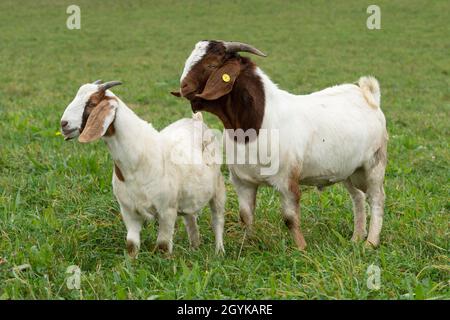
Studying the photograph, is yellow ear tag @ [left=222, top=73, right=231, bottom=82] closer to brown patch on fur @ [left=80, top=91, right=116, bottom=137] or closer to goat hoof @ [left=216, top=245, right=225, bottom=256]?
brown patch on fur @ [left=80, top=91, right=116, bottom=137]

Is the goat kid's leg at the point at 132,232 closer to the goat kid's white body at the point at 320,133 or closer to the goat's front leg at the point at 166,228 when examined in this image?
the goat's front leg at the point at 166,228

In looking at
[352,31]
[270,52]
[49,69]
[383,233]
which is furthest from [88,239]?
[352,31]

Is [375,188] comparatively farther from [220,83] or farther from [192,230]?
[220,83]

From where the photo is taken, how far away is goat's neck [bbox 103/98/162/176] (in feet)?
18.0

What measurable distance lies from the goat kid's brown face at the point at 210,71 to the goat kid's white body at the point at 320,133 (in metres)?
0.32

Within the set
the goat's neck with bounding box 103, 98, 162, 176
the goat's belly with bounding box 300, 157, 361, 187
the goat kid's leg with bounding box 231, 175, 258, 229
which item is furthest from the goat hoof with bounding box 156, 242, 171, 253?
the goat's belly with bounding box 300, 157, 361, 187

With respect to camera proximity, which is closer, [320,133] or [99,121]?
[99,121]

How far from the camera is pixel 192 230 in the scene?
20.6 feet

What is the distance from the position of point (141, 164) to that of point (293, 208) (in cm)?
126

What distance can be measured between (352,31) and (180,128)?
21.6 meters

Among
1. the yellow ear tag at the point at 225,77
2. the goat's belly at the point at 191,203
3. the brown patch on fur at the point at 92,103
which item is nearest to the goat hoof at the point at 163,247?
the goat's belly at the point at 191,203

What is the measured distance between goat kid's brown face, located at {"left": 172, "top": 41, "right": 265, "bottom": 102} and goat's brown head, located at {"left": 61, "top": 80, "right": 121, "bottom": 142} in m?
0.59

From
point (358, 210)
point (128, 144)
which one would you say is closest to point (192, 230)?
point (128, 144)
